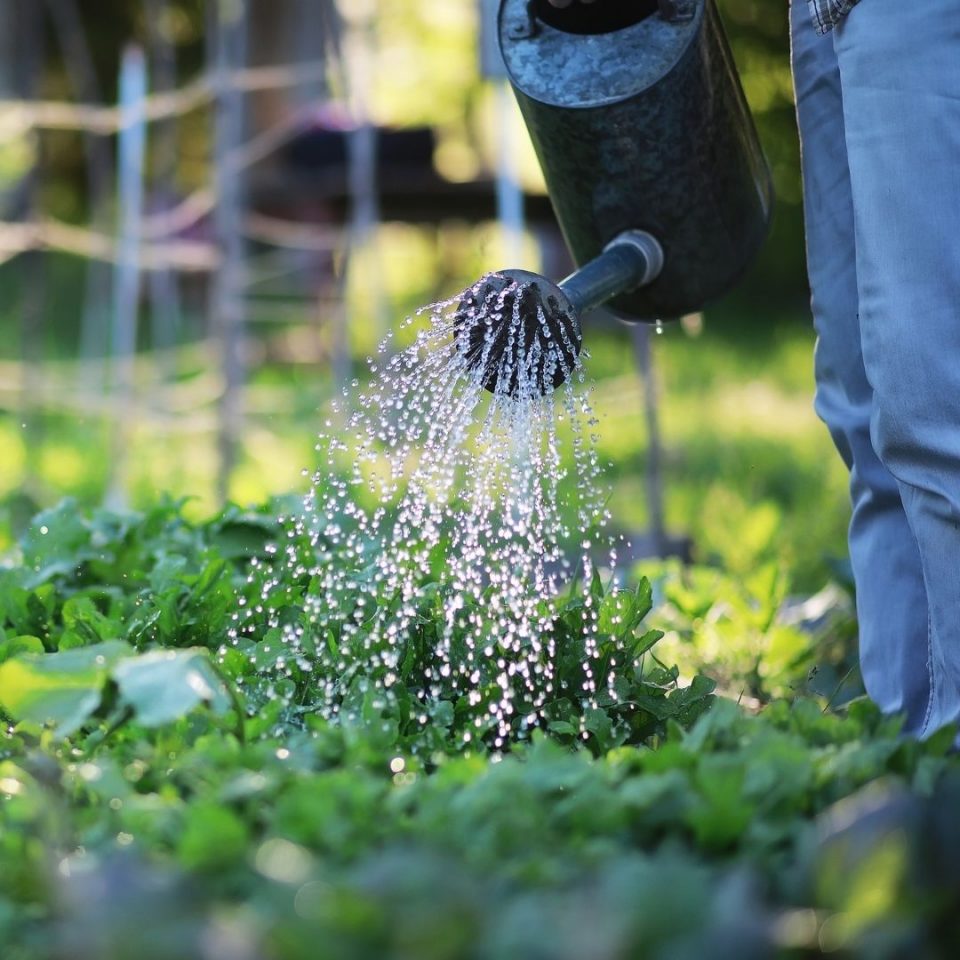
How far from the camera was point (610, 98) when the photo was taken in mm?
2072

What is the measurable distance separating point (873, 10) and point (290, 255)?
34.8ft

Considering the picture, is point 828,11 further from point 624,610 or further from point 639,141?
point 624,610

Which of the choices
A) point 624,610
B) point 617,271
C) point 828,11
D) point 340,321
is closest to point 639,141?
point 617,271

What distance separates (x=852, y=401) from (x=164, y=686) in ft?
3.80

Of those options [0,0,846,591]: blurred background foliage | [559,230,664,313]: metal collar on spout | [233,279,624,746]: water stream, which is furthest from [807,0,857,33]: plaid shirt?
[0,0,846,591]: blurred background foliage

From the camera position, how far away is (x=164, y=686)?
1477mm

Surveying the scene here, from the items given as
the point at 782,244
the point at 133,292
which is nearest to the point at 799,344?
the point at 782,244

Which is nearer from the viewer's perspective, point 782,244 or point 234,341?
point 234,341

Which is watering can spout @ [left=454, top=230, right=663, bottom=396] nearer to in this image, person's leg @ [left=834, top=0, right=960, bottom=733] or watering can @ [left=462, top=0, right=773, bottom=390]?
watering can @ [left=462, top=0, right=773, bottom=390]

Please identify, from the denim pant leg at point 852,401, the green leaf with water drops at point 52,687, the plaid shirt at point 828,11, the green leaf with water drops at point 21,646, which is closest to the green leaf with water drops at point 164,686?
the green leaf with water drops at point 52,687

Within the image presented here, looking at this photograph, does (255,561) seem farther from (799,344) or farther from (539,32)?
(799,344)

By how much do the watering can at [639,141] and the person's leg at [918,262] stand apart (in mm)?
357

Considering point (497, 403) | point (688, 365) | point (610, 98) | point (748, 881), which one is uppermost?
point (610, 98)

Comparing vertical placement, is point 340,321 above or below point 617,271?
below
